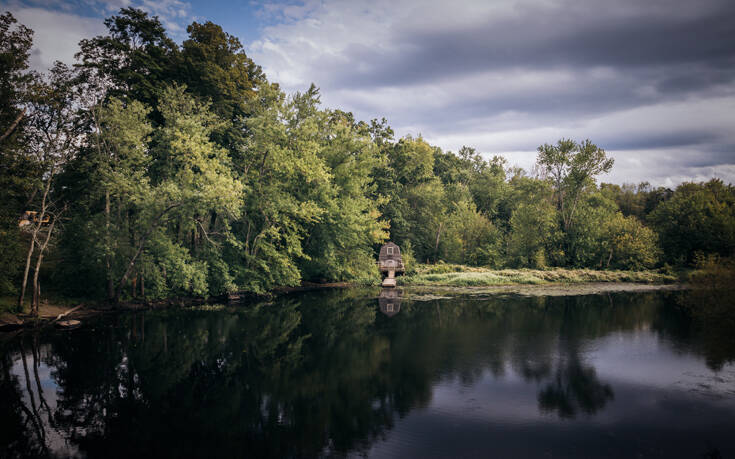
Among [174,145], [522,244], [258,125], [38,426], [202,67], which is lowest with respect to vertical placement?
[38,426]

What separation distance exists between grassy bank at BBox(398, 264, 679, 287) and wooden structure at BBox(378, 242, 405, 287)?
1.19m

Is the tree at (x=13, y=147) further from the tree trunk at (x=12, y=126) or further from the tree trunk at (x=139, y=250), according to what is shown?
the tree trunk at (x=139, y=250)

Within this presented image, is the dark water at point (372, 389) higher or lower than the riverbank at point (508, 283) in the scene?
lower

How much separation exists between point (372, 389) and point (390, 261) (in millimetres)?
29593

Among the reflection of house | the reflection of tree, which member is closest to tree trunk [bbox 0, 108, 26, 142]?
the reflection of house

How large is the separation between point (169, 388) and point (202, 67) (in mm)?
23876

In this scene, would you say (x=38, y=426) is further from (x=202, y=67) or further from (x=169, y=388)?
(x=202, y=67)

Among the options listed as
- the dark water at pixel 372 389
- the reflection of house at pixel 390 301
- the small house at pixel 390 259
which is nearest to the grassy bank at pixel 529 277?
the small house at pixel 390 259

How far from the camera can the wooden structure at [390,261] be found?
40.7m

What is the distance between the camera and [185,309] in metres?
24.4

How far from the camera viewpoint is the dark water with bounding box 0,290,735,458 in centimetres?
876

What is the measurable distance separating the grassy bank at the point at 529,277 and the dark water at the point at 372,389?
1604cm

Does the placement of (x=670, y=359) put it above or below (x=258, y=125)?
below

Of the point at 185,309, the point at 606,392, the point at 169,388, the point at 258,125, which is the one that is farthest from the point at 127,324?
the point at 606,392
